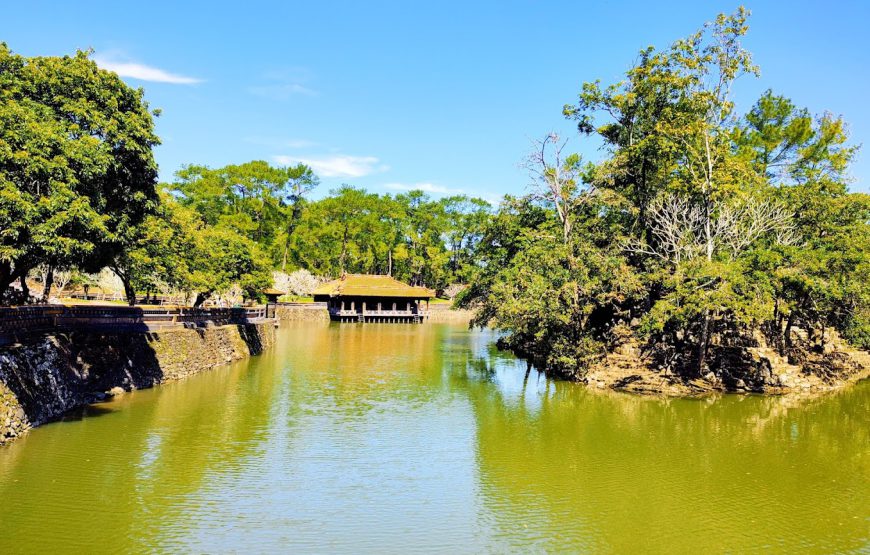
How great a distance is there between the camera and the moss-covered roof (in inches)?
2195

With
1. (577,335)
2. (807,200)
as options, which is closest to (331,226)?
(577,335)

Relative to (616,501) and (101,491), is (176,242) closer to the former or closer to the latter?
(101,491)

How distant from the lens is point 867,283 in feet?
69.9

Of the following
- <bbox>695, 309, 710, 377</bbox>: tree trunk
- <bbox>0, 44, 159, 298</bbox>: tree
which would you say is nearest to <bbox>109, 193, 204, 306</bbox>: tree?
<bbox>0, 44, 159, 298</bbox>: tree

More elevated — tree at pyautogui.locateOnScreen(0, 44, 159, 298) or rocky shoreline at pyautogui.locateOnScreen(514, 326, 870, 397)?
tree at pyautogui.locateOnScreen(0, 44, 159, 298)

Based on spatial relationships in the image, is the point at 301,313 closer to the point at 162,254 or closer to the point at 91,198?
the point at 162,254

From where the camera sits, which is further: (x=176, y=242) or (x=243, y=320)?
(x=243, y=320)

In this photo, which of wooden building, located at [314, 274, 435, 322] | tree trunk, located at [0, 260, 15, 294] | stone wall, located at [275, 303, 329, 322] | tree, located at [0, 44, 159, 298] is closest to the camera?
tree, located at [0, 44, 159, 298]

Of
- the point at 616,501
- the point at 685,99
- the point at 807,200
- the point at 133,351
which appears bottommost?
the point at 616,501

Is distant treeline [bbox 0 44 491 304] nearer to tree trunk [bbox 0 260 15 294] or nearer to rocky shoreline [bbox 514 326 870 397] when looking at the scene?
tree trunk [bbox 0 260 15 294]

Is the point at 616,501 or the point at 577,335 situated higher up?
the point at 577,335

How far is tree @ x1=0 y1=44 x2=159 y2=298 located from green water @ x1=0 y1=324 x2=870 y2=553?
4778 millimetres

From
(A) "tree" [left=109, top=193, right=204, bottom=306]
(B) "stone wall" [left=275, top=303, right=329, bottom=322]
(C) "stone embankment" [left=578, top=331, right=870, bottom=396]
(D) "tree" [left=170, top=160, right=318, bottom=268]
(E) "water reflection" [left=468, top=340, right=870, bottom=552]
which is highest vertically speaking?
(D) "tree" [left=170, top=160, right=318, bottom=268]

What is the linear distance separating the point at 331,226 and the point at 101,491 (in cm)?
5988
